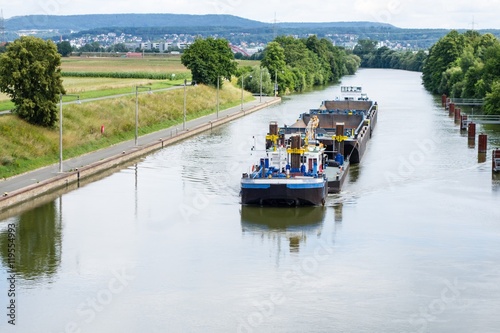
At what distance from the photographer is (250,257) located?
86.7 feet

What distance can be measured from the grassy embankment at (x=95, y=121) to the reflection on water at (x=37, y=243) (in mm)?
4830

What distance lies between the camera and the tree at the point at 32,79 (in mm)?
43250

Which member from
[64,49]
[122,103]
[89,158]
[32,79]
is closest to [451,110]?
[122,103]

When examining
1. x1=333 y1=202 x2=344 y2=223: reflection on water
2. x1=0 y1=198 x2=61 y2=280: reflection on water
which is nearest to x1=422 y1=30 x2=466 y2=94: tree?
x1=333 y1=202 x2=344 y2=223: reflection on water

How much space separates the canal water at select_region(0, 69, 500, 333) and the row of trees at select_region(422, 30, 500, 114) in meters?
36.3

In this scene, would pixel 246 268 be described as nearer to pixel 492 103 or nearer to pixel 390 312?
pixel 390 312

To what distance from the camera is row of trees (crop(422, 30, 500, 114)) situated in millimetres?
78188

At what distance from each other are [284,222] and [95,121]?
21.7m

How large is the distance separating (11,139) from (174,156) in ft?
30.0

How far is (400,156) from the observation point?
47594mm

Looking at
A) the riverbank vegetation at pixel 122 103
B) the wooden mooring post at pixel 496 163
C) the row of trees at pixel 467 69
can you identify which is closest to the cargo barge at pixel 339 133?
the wooden mooring post at pixel 496 163

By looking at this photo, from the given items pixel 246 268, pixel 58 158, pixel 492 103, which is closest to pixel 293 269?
pixel 246 268

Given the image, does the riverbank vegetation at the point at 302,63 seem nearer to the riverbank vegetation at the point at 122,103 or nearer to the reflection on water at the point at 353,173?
the riverbank vegetation at the point at 122,103

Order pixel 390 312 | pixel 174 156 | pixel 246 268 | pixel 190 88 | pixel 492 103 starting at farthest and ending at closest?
pixel 190 88, pixel 492 103, pixel 174 156, pixel 246 268, pixel 390 312
